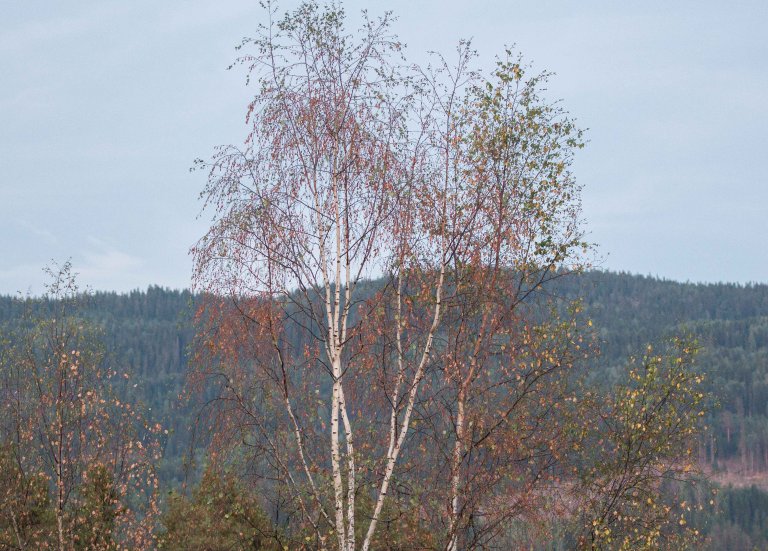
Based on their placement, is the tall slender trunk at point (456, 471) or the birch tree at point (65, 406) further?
Answer: the birch tree at point (65, 406)

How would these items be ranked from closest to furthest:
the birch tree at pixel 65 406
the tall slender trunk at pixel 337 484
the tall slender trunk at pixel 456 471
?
1. the tall slender trunk at pixel 456 471
2. the tall slender trunk at pixel 337 484
3. the birch tree at pixel 65 406

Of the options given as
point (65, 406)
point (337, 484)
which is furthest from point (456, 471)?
Result: point (65, 406)

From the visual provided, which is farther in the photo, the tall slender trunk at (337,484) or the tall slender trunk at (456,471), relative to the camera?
the tall slender trunk at (337,484)

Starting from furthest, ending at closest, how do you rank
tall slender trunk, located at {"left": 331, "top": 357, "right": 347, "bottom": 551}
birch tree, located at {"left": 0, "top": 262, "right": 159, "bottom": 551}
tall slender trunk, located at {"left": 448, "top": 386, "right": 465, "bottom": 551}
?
1. birch tree, located at {"left": 0, "top": 262, "right": 159, "bottom": 551}
2. tall slender trunk, located at {"left": 331, "top": 357, "right": 347, "bottom": 551}
3. tall slender trunk, located at {"left": 448, "top": 386, "right": 465, "bottom": 551}

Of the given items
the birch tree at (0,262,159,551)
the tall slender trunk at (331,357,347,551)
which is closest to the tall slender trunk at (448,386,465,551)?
the tall slender trunk at (331,357,347,551)

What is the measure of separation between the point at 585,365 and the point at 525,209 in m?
3.46

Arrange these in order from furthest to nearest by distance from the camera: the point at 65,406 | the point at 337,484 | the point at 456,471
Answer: the point at 65,406
the point at 337,484
the point at 456,471

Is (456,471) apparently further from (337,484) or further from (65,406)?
(65,406)

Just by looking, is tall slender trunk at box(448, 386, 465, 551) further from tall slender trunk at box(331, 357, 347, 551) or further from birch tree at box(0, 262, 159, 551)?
birch tree at box(0, 262, 159, 551)

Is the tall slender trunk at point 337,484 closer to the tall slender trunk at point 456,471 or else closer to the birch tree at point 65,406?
the tall slender trunk at point 456,471

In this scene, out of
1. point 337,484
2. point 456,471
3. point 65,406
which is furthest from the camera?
point 65,406

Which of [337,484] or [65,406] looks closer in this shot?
[337,484]

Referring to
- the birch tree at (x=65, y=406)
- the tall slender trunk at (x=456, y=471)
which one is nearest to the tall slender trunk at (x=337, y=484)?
the tall slender trunk at (x=456, y=471)

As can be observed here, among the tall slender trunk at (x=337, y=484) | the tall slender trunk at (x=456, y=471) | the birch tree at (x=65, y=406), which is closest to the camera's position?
the tall slender trunk at (x=456, y=471)
